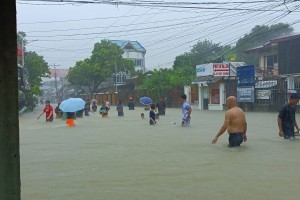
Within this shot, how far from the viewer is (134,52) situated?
90500 millimetres

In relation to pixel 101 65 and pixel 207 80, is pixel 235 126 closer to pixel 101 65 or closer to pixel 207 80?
pixel 207 80

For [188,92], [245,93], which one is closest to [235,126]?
[245,93]

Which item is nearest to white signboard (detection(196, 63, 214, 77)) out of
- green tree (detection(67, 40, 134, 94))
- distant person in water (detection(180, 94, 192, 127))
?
distant person in water (detection(180, 94, 192, 127))

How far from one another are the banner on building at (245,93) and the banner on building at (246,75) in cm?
30

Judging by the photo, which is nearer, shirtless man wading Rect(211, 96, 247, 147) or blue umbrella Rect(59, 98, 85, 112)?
shirtless man wading Rect(211, 96, 247, 147)

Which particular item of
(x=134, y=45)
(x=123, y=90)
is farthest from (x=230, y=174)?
(x=134, y=45)

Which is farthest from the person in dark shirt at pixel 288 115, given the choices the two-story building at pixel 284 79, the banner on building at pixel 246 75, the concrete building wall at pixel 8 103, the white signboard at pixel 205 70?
the white signboard at pixel 205 70

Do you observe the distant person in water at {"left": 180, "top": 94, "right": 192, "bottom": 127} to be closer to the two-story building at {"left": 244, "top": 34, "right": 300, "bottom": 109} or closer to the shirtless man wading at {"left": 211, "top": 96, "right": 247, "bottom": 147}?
the shirtless man wading at {"left": 211, "top": 96, "right": 247, "bottom": 147}

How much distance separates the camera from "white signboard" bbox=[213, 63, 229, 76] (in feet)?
122

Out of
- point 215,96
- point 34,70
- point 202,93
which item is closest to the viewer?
point 215,96

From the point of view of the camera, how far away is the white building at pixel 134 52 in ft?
291

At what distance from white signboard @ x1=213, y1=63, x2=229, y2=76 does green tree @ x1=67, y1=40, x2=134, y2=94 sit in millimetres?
32452

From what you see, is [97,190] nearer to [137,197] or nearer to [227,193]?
[137,197]

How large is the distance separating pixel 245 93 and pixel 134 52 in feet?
193
